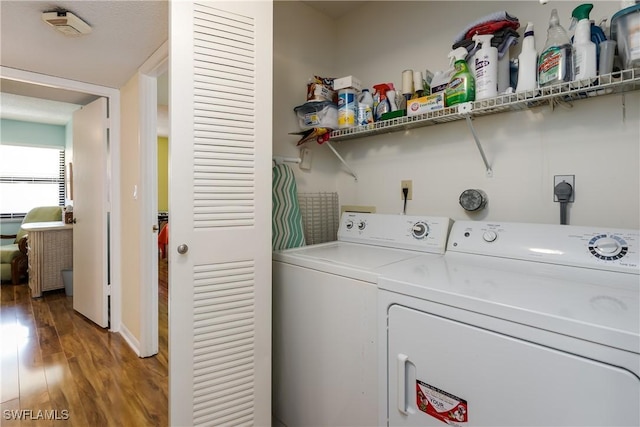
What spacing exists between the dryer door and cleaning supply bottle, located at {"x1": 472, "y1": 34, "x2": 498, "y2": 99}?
95 cm

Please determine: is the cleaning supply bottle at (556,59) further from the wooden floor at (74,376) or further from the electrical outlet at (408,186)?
the wooden floor at (74,376)

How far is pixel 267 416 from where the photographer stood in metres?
1.43

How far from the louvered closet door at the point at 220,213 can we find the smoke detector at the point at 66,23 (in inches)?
31.3

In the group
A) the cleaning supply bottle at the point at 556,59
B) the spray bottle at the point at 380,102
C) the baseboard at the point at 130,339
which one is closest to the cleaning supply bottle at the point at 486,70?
the cleaning supply bottle at the point at 556,59

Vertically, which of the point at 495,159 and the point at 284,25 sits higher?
the point at 284,25

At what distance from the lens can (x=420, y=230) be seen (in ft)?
4.99

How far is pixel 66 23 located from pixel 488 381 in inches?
91.4

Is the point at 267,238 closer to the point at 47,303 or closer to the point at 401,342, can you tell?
the point at 401,342

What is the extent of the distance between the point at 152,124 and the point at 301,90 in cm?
110

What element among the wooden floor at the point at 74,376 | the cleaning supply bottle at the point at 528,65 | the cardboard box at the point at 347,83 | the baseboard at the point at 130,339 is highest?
the cardboard box at the point at 347,83

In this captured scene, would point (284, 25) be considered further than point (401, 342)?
Yes

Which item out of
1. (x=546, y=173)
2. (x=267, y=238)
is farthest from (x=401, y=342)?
(x=546, y=173)

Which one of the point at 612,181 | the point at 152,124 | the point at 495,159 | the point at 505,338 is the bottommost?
the point at 505,338

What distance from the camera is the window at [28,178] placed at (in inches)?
190
